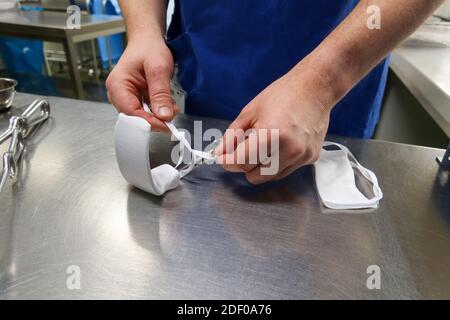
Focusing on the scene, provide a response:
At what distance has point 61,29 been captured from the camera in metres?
1.21

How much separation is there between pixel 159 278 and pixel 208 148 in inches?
9.1

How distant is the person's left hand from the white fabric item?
5 centimetres

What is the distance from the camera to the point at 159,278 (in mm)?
291

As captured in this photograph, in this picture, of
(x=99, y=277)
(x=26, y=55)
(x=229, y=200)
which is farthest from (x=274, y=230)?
(x=26, y=55)

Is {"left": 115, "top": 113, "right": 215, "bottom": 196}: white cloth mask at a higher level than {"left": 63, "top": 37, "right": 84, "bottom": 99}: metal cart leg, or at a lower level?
higher

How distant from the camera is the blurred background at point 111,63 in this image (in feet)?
2.39

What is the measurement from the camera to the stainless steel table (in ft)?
4.04

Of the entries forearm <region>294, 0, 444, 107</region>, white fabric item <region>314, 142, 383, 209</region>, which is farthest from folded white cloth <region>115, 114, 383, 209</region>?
forearm <region>294, 0, 444, 107</region>

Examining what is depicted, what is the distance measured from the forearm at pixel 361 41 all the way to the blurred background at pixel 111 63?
319 mm

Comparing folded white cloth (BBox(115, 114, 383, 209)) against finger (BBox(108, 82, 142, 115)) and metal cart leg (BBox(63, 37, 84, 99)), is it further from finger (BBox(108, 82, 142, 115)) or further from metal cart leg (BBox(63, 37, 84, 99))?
metal cart leg (BBox(63, 37, 84, 99))

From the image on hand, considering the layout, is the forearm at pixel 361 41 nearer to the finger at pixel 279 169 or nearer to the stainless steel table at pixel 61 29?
the finger at pixel 279 169

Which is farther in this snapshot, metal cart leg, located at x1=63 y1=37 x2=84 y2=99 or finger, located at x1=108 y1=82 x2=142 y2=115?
metal cart leg, located at x1=63 y1=37 x2=84 y2=99

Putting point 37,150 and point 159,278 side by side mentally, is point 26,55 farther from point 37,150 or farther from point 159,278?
point 159,278

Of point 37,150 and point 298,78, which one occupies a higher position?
point 298,78
